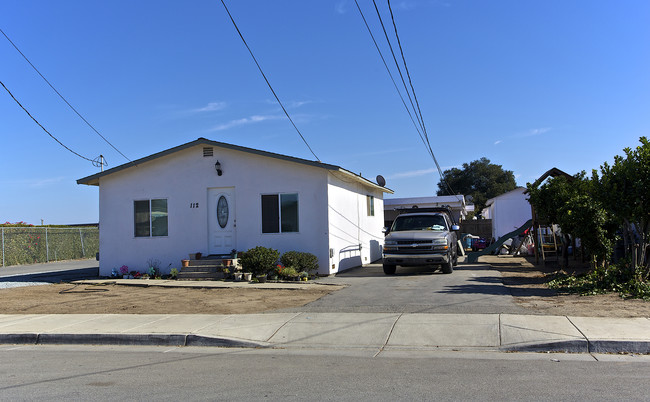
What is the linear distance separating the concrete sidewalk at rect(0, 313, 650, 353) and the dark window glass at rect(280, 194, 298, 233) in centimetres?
674

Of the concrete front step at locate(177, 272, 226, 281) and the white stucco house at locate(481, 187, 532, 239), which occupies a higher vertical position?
the white stucco house at locate(481, 187, 532, 239)

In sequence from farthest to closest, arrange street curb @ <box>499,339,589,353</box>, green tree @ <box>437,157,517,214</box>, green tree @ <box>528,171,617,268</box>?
green tree @ <box>437,157,517,214</box>, green tree @ <box>528,171,617,268</box>, street curb @ <box>499,339,589,353</box>

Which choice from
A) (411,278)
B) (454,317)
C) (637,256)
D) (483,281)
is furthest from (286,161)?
(637,256)

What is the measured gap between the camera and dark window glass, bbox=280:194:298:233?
664 inches

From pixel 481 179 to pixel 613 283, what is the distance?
54517mm

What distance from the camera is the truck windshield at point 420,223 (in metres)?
17.5

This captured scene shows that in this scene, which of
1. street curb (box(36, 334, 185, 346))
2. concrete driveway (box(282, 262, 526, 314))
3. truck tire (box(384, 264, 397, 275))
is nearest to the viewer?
street curb (box(36, 334, 185, 346))

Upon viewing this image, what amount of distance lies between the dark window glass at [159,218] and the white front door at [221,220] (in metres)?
1.67

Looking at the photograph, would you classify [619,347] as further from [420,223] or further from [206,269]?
[206,269]

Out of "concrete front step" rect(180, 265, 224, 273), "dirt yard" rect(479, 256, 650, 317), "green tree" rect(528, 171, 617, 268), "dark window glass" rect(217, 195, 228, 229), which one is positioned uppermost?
"dark window glass" rect(217, 195, 228, 229)

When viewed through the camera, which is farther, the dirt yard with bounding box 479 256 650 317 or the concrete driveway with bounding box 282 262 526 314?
the concrete driveway with bounding box 282 262 526 314

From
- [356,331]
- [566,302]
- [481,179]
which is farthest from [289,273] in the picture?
[481,179]

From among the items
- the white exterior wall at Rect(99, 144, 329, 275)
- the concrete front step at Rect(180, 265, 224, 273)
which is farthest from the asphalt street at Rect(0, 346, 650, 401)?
the white exterior wall at Rect(99, 144, 329, 275)

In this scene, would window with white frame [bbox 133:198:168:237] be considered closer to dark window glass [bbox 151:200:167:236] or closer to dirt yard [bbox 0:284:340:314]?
dark window glass [bbox 151:200:167:236]
